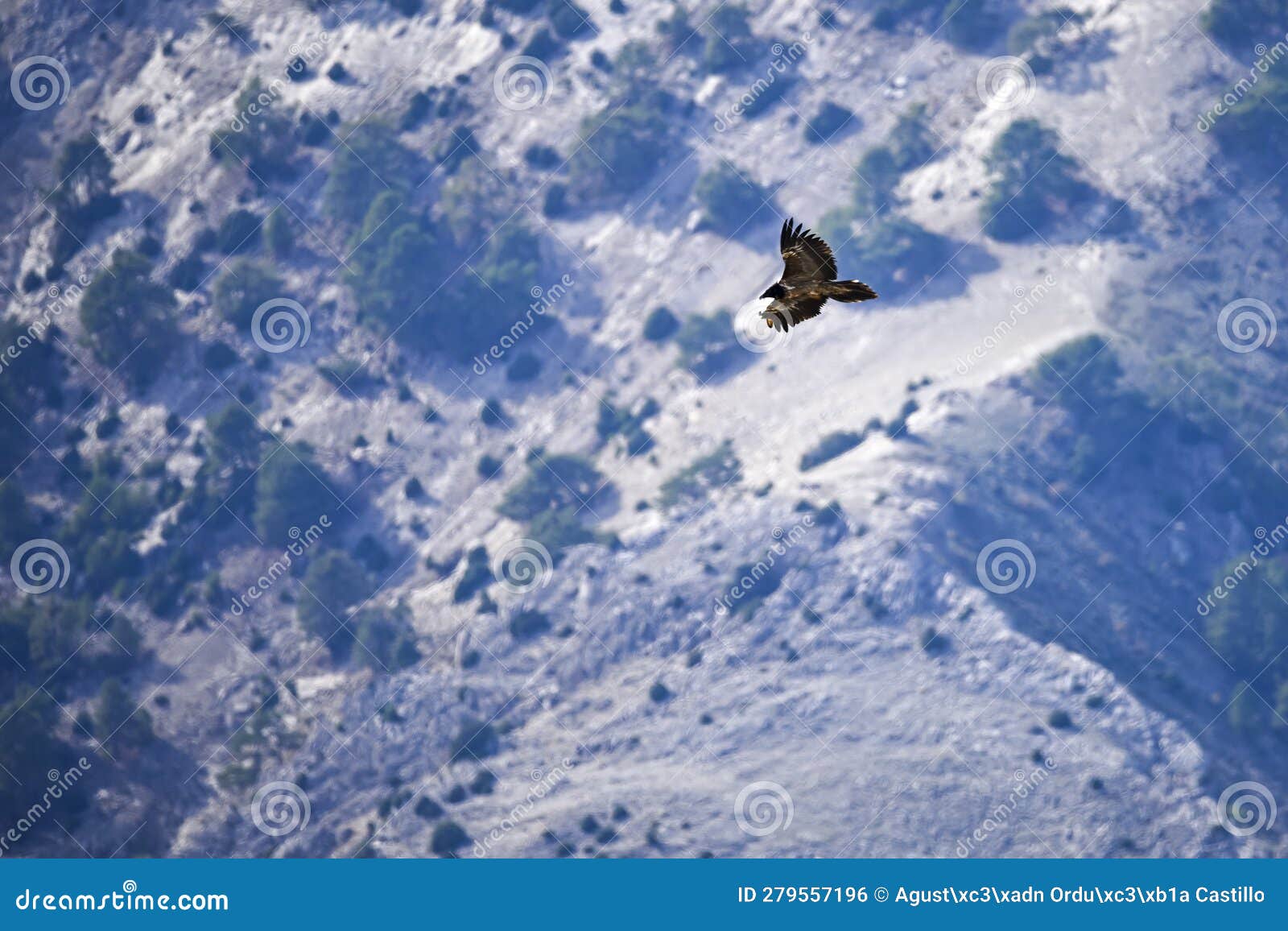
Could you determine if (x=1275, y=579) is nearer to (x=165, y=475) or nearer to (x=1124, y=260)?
(x=1124, y=260)

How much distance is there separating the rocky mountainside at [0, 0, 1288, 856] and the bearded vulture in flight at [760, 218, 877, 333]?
73.0 metres

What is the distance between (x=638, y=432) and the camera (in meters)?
134

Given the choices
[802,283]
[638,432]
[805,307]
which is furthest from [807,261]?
[638,432]

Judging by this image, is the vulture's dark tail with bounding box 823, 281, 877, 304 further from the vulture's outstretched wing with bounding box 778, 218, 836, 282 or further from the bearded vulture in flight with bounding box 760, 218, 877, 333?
the vulture's outstretched wing with bounding box 778, 218, 836, 282

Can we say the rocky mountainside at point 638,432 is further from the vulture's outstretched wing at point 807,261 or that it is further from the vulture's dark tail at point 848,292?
the vulture's dark tail at point 848,292

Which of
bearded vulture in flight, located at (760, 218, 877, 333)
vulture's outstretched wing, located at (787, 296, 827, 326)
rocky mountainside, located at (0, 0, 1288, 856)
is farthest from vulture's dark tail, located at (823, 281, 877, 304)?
rocky mountainside, located at (0, 0, 1288, 856)

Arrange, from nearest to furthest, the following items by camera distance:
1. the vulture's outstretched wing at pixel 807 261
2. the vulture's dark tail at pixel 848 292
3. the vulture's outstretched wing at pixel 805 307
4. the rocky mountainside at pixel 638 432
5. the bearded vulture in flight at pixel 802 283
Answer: the vulture's dark tail at pixel 848 292 < the bearded vulture in flight at pixel 802 283 < the vulture's outstretched wing at pixel 805 307 < the vulture's outstretched wing at pixel 807 261 < the rocky mountainside at pixel 638 432

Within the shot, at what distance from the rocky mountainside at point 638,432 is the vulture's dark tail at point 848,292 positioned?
240 feet

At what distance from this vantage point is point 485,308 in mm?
150000

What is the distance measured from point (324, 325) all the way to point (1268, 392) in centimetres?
7697

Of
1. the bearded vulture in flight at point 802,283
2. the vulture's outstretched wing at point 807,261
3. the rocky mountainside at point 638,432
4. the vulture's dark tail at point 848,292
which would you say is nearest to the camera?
the vulture's dark tail at point 848,292

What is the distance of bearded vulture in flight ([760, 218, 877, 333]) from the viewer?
28359 millimetres

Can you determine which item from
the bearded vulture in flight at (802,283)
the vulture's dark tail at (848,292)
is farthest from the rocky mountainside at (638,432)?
the vulture's dark tail at (848,292)

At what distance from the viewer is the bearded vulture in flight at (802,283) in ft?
93.0
